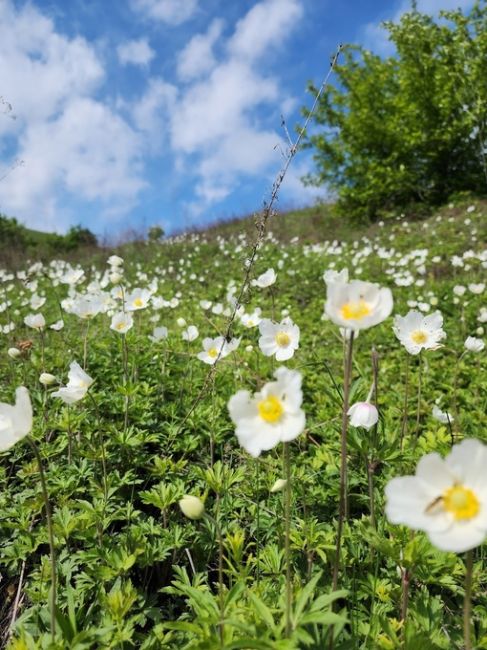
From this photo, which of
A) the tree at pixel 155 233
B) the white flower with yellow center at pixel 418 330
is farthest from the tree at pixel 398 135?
the white flower with yellow center at pixel 418 330

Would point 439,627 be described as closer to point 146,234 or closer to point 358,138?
point 358,138

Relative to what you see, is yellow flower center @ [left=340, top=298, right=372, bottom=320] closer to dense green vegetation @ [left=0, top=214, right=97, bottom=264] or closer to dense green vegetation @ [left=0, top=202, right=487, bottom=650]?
dense green vegetation @ [left=0, top=202, right=487, bottom=650]

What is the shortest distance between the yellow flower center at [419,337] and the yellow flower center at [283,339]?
74 centimetres

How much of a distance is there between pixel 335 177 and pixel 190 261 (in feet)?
26.2

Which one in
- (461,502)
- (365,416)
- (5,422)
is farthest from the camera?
(365,416)

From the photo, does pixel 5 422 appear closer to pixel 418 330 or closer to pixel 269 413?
pixel 269 413

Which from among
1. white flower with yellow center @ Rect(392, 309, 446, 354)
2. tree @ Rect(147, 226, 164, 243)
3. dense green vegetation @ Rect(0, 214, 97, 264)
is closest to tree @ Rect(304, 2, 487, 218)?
tree @ Rect(147, 226, 164, 243)

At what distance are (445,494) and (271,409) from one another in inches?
18.7

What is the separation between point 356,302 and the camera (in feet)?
4.23

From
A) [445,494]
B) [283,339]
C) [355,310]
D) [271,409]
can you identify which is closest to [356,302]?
[355,310]

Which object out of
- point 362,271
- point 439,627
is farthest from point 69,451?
point 362,271

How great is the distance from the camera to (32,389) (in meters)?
3.67

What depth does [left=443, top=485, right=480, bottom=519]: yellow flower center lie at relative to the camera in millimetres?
1013

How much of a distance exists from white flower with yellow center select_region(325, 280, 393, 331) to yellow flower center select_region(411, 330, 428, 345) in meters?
1.25
